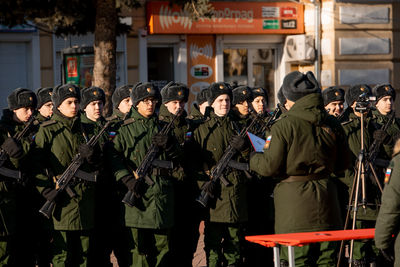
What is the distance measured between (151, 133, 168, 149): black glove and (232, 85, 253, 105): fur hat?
1620 millimetres

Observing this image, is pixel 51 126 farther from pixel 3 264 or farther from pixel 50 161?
pixel 3 264

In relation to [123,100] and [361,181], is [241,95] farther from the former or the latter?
[361,181]

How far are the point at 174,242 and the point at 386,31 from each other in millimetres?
12328

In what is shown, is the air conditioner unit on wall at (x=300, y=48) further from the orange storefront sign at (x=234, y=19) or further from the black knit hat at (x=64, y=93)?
the black knit hat at (x=64, y=93)

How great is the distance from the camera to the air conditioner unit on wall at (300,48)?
65.1 feet

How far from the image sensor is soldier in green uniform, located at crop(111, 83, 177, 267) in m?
8.09

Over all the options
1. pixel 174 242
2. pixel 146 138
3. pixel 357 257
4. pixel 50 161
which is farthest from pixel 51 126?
pixel 357 257

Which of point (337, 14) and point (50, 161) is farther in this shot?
point (337, 14)

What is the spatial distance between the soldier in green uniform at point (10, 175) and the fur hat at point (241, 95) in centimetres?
212

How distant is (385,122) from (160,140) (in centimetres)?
261

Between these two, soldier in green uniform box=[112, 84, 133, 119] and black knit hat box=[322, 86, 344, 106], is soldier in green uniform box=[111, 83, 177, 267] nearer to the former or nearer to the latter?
soldier in green uniform box=[112, 84, 133, 119]

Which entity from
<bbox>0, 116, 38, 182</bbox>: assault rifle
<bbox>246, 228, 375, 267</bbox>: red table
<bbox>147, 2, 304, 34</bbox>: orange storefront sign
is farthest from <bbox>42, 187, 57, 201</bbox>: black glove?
<bbox>147, 2, 304, 34</bbox>: orange storefront sign

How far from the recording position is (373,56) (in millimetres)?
20297

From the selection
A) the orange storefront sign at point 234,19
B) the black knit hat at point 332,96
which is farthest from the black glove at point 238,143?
the orange storefront sign at point 234,19
